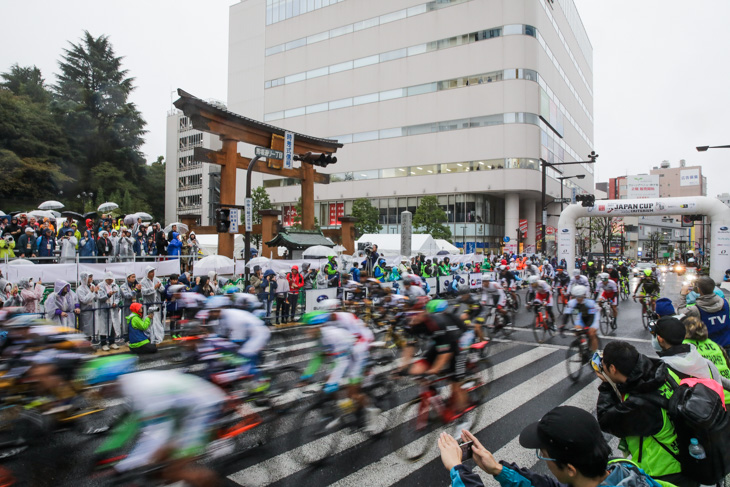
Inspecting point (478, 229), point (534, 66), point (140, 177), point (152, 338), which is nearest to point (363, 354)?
point (152, 338)

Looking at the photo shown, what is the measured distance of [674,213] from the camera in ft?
90.5

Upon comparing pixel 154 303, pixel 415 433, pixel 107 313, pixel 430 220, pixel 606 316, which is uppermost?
pixel 430 220

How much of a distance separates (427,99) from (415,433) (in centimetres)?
4896

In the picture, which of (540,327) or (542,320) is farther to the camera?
(540,327)

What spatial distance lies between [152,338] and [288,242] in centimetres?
1228

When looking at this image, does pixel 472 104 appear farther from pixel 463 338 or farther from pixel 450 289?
pixel 463 338

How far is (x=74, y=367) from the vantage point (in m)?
4.59

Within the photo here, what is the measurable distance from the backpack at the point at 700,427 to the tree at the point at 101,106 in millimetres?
64148

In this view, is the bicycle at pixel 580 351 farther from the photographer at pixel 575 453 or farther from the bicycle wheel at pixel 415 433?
the photographer at pixel 575 453

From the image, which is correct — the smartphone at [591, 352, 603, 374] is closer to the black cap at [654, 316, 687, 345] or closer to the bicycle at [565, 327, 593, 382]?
the black cap at [654, 316, 687, 345]

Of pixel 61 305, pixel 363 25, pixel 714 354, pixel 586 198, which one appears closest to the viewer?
pixel 714 354

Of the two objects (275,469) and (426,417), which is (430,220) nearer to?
(426,417)

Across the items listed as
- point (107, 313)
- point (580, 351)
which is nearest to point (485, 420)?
point (580, 351)

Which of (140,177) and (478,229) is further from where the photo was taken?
(140,177)
